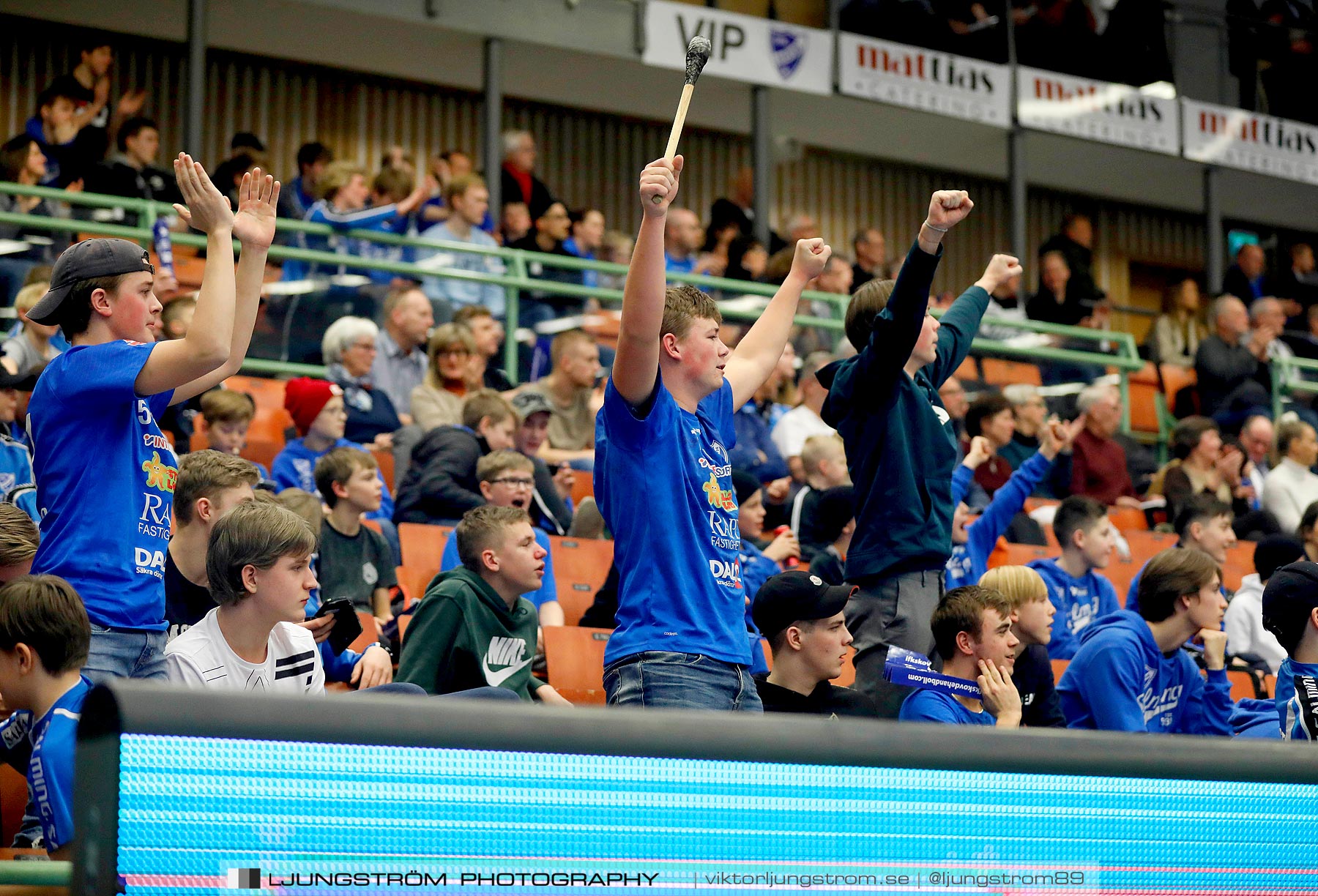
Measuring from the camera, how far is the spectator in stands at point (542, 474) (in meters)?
7.14

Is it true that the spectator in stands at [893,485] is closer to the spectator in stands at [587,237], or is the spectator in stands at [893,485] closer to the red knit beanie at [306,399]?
the red knit beanie at [306,399]

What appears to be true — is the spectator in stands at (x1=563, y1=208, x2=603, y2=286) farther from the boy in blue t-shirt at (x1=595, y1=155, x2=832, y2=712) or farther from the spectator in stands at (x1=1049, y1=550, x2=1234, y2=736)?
the boy in blue t-shirt at (x1=595, y1=155, x2=832, y2=712)

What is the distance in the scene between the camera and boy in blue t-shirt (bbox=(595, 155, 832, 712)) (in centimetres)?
317

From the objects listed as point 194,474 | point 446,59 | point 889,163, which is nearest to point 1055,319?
point 889,163

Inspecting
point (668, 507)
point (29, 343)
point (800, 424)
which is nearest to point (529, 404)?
point (800, 424)

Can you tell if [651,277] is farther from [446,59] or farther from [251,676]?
[446,59]

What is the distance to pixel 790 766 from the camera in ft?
4.56

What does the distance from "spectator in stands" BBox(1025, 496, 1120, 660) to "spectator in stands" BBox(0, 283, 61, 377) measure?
4.40m

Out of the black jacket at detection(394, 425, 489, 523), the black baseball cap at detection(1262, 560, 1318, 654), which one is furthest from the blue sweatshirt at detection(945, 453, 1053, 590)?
the black jacket at detection(394, 425, 489, 523)

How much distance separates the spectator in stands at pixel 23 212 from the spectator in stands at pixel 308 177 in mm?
1629

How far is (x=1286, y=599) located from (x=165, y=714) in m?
3.92

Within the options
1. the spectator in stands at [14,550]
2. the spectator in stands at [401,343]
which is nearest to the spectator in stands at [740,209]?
the spectator in stands at [401,343]

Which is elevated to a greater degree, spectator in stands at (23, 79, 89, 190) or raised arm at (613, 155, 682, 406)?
spectator in stands at (23, 79, 89, 190)

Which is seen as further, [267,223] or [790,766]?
[267,223]
